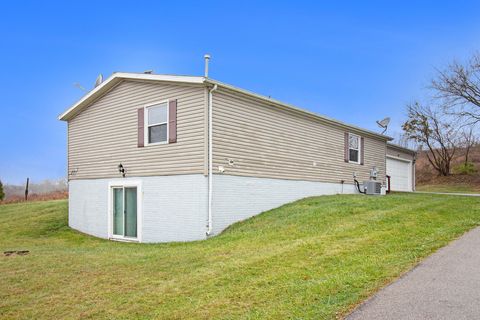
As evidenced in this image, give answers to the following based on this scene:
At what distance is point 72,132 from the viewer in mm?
15852

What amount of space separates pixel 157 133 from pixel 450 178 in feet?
94.5

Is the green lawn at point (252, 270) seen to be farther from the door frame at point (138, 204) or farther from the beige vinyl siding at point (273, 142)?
the door frame at point (138, 204)

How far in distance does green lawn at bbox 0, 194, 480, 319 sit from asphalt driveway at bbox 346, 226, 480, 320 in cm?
21

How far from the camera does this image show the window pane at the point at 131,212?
12.9 metres

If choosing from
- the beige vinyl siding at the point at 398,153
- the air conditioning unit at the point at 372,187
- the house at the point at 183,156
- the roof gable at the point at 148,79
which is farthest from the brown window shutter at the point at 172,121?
the beige vinyl siding at the point at 398,153

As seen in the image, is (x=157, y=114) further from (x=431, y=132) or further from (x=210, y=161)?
(x=431, y=132)

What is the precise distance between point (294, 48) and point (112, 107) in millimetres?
8512

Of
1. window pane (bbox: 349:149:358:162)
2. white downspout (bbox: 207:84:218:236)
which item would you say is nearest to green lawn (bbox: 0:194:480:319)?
white downspout (bbox: 207:84:218:236)

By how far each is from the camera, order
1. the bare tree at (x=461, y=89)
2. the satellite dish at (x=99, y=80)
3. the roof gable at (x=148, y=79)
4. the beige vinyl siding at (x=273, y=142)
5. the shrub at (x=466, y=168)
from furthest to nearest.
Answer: the shrub at (x=466, y=168), the bare tree at (x=461, y=89), the satellite dish at (x=99, y=80), the beige vinyl siding at (x=273, y=142), the roof gable at (x=148, y=79)

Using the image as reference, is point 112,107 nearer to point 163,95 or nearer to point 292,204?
point 163,95

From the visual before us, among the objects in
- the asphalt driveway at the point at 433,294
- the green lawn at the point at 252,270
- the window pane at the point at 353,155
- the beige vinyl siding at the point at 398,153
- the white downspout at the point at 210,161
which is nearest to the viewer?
the asphalt driveway at the point at 433,294

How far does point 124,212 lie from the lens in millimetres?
13297

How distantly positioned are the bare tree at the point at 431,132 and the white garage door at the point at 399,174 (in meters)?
9.02

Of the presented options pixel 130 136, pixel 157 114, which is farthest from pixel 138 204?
pixel 157 114
